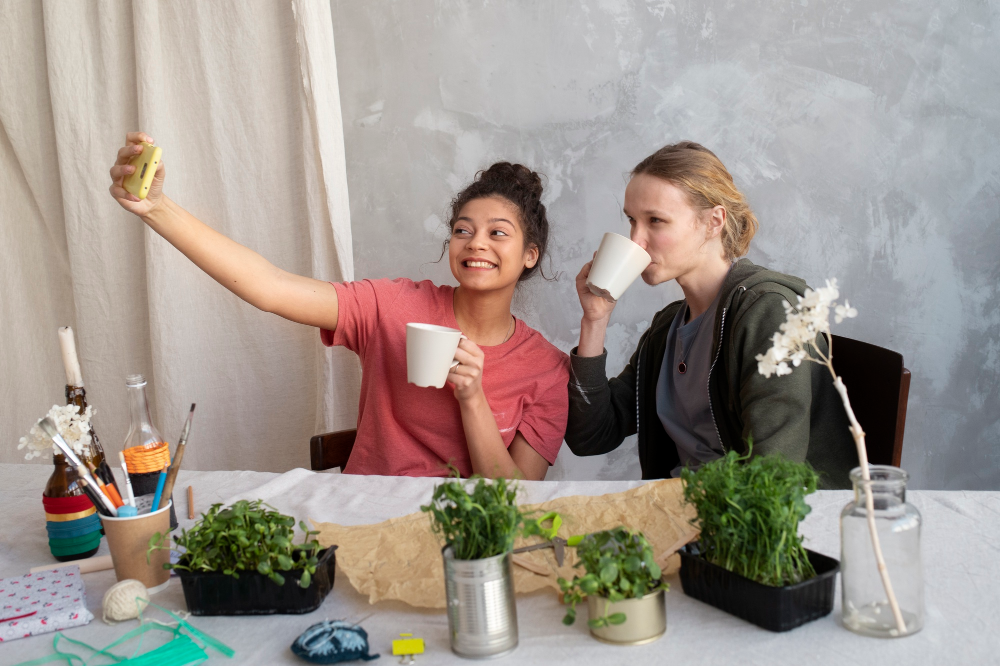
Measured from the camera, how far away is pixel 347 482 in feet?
4.21

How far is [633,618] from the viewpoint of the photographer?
727 mm

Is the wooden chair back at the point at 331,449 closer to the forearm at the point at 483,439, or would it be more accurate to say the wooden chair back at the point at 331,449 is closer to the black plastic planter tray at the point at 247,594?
the forearm at the point at 483,439

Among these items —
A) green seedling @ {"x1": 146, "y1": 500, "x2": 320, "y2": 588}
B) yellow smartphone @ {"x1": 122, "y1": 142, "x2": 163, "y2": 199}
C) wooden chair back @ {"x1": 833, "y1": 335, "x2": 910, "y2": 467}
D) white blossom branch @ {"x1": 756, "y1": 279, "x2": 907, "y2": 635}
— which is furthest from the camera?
wooden chair back @ {"x1": 833, "y1": 335, "x2": 910, "y2": 467}

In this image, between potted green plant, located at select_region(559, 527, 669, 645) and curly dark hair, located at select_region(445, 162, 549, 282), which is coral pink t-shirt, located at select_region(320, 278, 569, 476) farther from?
potted green plant, located at select_region(559, 527, 669, 645)

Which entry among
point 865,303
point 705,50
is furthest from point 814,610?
point 705,50

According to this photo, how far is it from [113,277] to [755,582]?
1.94 meters

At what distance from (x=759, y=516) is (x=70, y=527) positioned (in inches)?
34.9

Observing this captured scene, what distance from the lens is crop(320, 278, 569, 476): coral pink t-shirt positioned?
1663 mm

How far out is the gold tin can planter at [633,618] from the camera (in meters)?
0.72

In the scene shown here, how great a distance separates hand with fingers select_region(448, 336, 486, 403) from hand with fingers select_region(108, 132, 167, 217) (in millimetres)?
613

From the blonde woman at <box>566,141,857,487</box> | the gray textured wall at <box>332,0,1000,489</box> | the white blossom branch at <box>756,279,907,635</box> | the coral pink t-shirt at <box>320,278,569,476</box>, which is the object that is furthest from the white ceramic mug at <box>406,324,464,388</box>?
the gray textured wall at <box>332,0,1000,489</box>

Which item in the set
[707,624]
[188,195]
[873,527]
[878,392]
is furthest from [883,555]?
[188,195]

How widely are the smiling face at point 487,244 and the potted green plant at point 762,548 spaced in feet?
3.08

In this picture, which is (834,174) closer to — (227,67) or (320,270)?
(320,270)
